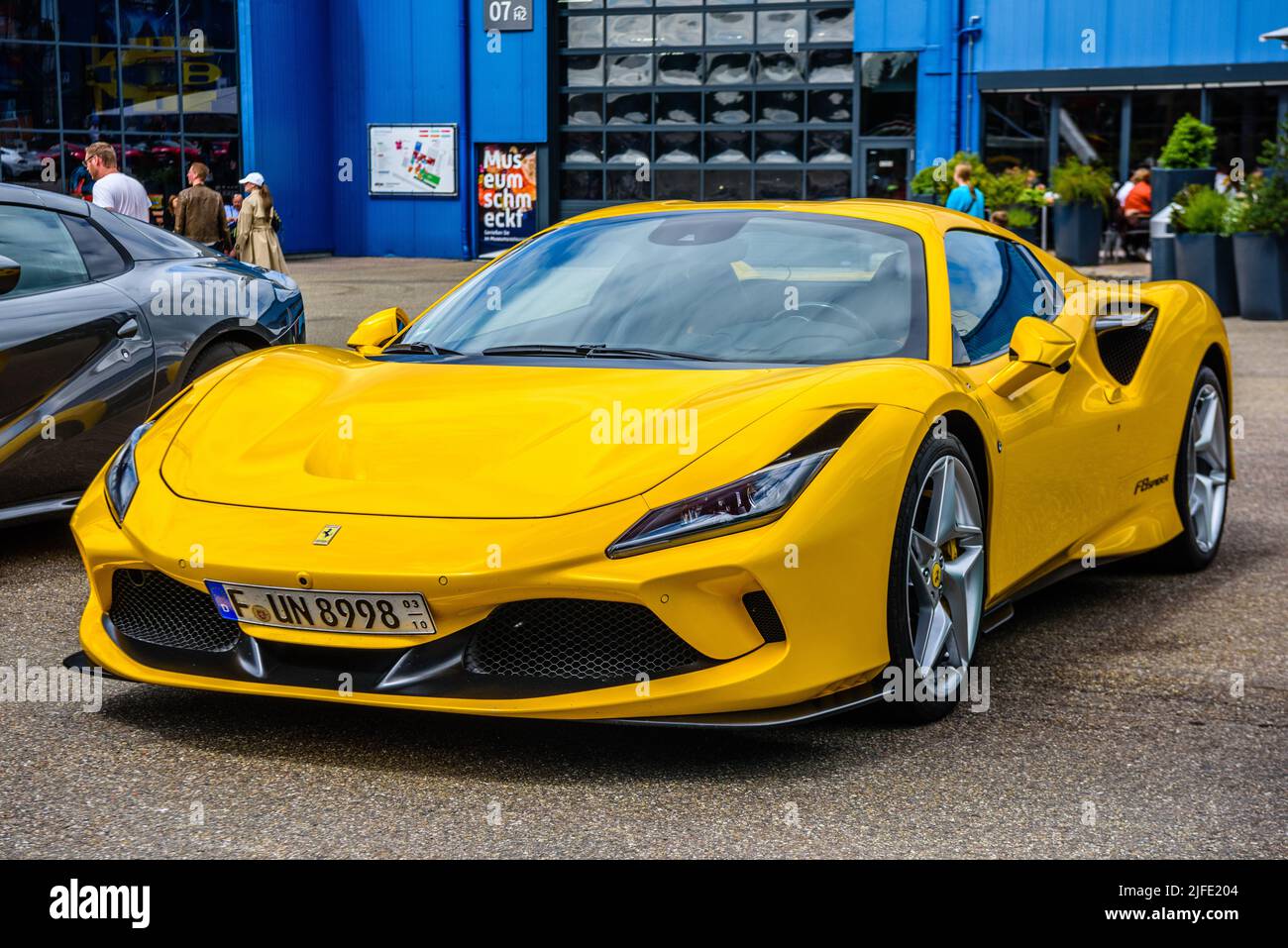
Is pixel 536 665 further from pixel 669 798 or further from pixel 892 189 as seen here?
pixel 892 189

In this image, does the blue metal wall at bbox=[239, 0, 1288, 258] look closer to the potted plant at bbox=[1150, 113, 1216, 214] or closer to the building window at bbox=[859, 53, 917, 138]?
the building window at bbox=[859, 53, 917, 138]

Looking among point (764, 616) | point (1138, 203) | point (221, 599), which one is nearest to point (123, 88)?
point (1138, 203)

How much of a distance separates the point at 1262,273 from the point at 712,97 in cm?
1581

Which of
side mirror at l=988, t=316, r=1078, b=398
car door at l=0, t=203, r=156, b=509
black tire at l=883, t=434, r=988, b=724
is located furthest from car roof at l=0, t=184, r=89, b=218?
black tire at l=883, t=434, r=988, b=724

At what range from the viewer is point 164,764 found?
3709 millimetres

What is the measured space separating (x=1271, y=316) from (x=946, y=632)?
44.5 ft

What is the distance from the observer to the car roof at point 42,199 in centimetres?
627

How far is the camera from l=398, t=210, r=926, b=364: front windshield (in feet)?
14.5

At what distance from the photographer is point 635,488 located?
11.6ft

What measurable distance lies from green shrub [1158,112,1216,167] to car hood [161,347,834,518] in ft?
64.8

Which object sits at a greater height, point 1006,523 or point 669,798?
point 1006,523

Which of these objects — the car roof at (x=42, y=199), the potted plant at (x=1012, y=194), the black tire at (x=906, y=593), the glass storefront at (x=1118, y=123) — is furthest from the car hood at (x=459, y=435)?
the glass storefront at (x=1118, y=123)

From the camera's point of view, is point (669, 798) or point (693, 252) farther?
point (693, 252)
